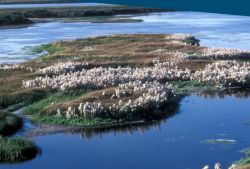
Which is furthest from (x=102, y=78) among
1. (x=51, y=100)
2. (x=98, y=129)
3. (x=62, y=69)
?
(x=98, y=129)

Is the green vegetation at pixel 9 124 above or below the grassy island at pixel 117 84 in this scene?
below

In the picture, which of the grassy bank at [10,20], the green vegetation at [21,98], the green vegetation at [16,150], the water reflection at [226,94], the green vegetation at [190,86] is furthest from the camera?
the grassy bank at [10,20]

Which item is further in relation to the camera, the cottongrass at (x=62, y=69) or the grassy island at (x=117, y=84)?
the cottongrass at (x=62, y=69)

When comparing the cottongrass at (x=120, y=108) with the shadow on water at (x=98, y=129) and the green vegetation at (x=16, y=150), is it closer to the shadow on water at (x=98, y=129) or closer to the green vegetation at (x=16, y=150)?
the shadow on water at (x=98, y=129)

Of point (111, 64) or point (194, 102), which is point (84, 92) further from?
point (111, 64)

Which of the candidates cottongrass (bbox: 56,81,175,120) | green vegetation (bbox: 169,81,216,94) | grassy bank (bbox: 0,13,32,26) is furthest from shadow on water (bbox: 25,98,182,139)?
grassy bank (bbox: 0,13,32,26)

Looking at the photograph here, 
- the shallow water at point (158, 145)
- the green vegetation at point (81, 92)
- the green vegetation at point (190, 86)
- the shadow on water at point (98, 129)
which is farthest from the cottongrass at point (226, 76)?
the shadow on water at point (98, 129)

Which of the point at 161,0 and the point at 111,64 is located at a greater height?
the point at 161,0

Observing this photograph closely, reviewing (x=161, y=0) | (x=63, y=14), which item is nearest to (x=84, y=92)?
(x=161, y=0)

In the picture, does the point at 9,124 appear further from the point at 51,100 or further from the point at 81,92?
the point at 81,92
